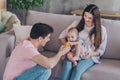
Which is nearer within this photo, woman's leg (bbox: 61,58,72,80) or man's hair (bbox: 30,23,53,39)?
man's hair (bbox: 30,23,53,39)

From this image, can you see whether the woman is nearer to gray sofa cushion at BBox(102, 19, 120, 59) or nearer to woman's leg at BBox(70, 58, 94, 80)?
woman's leg at BBox(70, 58, 94, 80)

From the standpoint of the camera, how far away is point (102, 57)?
2865mm

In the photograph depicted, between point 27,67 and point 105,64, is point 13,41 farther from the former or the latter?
point 105,64

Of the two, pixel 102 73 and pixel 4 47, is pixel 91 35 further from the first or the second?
pixel 4 47

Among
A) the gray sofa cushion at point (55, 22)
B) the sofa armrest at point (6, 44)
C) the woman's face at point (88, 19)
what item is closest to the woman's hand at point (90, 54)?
the woman's face at point (88, 19)

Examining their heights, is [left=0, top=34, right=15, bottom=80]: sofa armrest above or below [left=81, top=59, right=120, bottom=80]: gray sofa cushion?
above

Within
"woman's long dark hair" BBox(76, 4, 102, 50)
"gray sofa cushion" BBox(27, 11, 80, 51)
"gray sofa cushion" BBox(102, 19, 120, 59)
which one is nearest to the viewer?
"woman's long dark hair" BBox(76, 4, 102, 50)

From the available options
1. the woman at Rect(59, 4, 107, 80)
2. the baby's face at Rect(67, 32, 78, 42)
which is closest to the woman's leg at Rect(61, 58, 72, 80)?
the woman at Rect(59, 4, 107, 80)

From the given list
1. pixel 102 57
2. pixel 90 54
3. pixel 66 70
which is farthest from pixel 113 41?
pixel 66 70

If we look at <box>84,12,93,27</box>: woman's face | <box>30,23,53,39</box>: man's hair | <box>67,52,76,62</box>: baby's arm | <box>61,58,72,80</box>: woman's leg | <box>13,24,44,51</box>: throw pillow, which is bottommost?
<box>61,58,72,80</box>: woman's leg

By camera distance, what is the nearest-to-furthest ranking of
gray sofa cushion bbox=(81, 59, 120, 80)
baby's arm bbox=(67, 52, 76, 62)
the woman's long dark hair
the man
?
1. the man
2. gray sofa cushion bbox=(81, 59, 120, 80)
3. baby's arm bbox=(67, 52, 76, 62)
4. the woman's long dark hair

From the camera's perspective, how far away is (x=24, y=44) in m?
2.16

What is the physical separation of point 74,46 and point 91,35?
0.22 meters

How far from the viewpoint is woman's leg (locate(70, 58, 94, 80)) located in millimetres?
2465
